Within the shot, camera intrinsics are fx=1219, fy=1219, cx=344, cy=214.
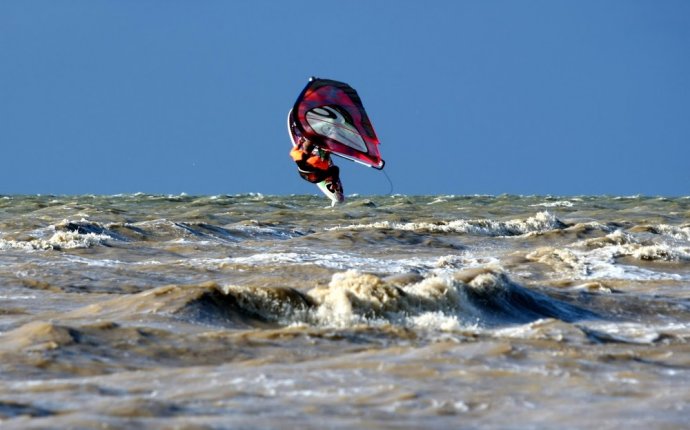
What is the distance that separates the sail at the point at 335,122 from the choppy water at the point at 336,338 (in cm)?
177

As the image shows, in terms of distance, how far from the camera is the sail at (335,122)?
66.7 ft

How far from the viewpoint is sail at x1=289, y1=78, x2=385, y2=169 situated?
20.3 metres

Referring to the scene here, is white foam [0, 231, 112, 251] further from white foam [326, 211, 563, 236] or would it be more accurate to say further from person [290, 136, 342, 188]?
white foam [326, 211, 563, 236]

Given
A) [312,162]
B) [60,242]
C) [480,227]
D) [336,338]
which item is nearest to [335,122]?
[312,162]

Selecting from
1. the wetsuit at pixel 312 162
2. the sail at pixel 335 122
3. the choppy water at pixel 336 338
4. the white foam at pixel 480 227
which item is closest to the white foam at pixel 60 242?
the choppy water at pixel 336 338

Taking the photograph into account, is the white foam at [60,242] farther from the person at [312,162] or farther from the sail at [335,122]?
the sail at [335,122]

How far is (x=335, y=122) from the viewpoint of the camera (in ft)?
67.8

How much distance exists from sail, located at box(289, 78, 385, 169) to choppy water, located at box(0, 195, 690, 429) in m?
1.77

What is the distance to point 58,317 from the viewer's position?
37.8ft

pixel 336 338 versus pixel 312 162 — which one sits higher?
pixel 312 162

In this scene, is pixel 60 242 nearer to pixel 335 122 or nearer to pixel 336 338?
pixel 335 122

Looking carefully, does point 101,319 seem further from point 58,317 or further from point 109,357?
point 109,357

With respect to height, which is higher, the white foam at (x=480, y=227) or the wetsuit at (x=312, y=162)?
the wetsuit at (x=312, y=162)

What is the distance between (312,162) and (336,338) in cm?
1098
